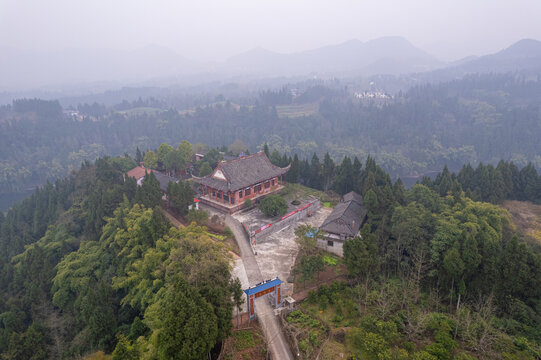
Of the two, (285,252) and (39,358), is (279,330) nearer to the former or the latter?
(285,252)

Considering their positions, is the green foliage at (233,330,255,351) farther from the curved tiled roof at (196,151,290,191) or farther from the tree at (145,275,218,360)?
the curved tiled roof at (196,151,290,191)

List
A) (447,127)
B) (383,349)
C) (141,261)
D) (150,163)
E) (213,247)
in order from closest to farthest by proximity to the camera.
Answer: (383,349) → (213,247) → (141,261) → (150,163) → (447,127)

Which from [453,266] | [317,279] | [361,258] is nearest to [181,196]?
[317,279]

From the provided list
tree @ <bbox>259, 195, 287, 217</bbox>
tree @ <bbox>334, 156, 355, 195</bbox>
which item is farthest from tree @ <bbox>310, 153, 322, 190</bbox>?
tree @ <bbox>259, 195, 287, 217</bbox>

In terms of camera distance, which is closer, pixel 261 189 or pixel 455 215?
pixel 455 215

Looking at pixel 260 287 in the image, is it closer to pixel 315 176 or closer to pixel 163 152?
pixel 315 176

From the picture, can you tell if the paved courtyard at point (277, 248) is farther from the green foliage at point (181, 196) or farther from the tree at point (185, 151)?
the tree at point (185, 151)

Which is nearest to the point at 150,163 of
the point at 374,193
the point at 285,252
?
the point at 285,252
